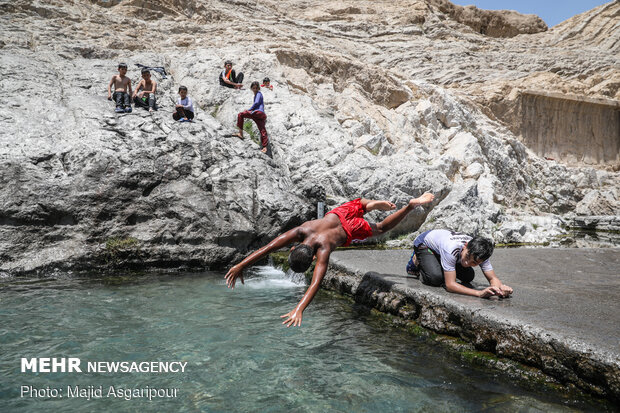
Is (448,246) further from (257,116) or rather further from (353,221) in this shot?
(257,116)

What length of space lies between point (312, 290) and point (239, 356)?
0.88m

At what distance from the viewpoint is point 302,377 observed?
338 cm

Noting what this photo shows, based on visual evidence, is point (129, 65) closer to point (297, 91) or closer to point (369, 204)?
point (297, 91)

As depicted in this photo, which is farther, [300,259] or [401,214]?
[401,214]

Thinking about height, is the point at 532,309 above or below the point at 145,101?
below

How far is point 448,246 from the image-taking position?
14.4 feet

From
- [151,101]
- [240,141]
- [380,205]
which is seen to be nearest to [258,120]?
[240,141]

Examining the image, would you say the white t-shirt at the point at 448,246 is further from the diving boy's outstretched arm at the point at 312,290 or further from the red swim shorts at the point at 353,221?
the diving boy's outstretched arm at the point at 312,290

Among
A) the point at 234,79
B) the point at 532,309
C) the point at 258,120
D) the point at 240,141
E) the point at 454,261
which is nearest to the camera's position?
the point at 532,309

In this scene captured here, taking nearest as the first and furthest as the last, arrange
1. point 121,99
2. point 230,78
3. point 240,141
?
point 121,99, point 240,141, point 230,78

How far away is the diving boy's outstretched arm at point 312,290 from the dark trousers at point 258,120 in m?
6.03

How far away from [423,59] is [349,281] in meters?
17.4

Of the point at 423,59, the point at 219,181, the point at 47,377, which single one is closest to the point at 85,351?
the point at 47,377

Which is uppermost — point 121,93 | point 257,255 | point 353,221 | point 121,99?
point 121,93
